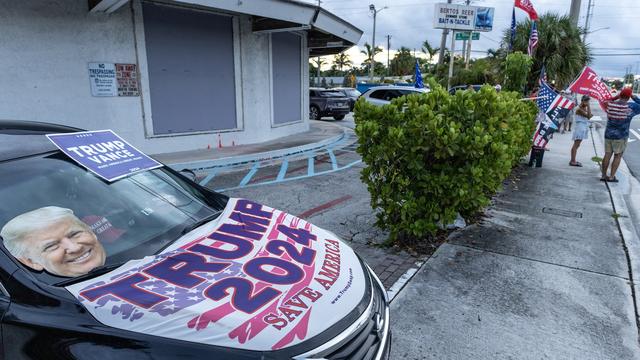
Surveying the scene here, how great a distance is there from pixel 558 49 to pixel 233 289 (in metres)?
17.3

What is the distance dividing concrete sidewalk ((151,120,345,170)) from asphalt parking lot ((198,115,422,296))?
414 mm

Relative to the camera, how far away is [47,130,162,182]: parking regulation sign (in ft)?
7.66

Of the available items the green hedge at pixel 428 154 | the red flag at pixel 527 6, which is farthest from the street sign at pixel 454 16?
the green hedge at pixel 428 154

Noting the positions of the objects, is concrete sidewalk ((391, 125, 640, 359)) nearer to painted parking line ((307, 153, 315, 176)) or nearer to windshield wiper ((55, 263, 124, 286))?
windshield wiper ((55, 263, 124, 286))

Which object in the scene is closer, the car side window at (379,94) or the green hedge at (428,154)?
the green hedge at (428,154)

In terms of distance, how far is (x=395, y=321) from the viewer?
3238 mm

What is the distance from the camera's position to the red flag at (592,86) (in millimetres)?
8070

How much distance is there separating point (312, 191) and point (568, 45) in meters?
13.8

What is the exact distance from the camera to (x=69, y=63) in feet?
27.3

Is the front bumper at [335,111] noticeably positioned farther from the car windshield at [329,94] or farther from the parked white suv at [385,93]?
the parked white suv at [385,93]

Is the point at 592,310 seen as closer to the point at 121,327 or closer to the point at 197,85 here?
the point at 121,327

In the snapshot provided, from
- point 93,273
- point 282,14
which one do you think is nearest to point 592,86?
point 282,14

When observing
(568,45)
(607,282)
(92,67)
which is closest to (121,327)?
(607,282)

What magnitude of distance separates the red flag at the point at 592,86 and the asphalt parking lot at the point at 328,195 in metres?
4.67
